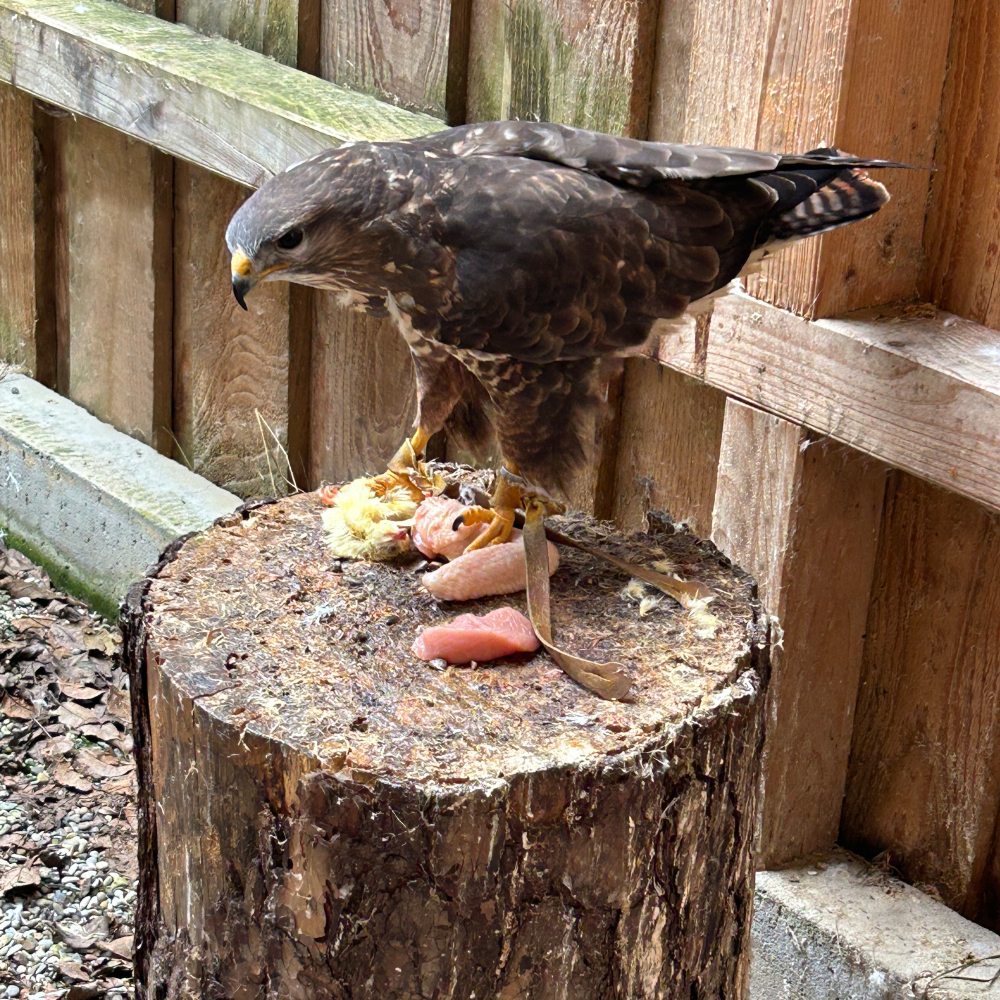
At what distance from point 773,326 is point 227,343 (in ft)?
5.65

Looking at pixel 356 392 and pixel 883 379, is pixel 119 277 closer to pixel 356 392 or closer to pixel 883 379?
pixel 356 392

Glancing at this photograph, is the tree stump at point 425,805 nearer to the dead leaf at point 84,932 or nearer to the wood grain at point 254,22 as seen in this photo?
the dead leaf at point 84,932

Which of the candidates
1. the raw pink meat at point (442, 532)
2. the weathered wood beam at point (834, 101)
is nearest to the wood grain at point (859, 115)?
the weathered wood beam at point (834, 101)

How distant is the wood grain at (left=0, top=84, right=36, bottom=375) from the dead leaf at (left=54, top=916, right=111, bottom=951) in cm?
192

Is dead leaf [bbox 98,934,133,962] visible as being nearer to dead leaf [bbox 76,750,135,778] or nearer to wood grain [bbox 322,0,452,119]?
dead leaf [bbox 76,750,135,778]

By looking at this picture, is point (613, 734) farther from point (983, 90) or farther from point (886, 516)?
point (983, 90)

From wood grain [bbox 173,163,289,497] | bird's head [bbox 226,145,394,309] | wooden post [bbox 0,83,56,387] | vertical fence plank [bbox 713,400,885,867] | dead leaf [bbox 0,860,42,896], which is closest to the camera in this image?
bird's head [bbox 226,145,394,309]

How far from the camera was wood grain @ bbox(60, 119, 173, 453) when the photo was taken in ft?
12.2

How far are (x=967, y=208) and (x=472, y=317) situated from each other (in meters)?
0.85

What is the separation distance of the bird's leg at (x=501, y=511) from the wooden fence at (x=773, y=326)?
432mm

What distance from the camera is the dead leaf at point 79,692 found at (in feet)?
11.7

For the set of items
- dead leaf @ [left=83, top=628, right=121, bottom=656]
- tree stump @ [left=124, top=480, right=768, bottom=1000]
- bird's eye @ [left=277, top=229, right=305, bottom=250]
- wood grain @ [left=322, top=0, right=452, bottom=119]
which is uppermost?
wood grain @ [left=322, top=0, right=452, bottom=119]

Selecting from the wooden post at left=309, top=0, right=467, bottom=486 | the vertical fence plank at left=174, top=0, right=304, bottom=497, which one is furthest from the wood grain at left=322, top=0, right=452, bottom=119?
the vertical fence plank at left=174, top=0, right=304, bottom=497

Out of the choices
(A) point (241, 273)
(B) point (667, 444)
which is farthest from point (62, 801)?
(A) point (241, 273)
